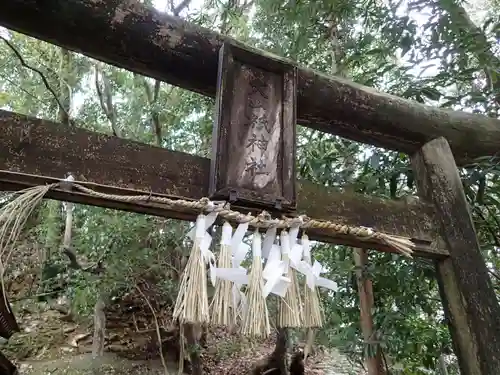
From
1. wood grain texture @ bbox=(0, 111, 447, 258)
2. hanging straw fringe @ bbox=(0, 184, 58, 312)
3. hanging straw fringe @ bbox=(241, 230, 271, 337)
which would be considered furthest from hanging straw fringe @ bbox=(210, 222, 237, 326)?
hanging straw fringe @ bbox=(0, 184, 58, 312)

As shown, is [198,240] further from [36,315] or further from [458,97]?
[36,315]

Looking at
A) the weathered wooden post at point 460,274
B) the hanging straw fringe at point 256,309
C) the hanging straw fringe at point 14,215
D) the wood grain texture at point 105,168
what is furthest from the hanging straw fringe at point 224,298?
the weathered wooden post at point 460,274

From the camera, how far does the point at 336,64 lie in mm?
3027

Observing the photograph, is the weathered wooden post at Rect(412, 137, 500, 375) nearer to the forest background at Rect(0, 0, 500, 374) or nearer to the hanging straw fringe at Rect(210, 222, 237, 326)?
the forest background at Rect(0, 0, 500, 374)

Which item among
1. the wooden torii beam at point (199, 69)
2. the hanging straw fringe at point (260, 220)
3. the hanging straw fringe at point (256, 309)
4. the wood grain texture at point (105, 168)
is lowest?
the hanging straw fringe at point (256, 309)

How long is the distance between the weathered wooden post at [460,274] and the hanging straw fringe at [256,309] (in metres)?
0.83

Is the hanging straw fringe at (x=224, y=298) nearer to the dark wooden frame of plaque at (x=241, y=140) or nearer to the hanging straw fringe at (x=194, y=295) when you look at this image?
the hanging straw fringe at (x=194, y=295)

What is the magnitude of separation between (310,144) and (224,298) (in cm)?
207

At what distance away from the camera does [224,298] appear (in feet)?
2.94

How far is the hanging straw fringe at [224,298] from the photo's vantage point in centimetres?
87

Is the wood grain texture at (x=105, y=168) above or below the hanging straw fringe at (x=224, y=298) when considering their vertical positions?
above

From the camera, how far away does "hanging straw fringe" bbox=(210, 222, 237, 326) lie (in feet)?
2.86

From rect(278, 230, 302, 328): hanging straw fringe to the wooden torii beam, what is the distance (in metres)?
0.61

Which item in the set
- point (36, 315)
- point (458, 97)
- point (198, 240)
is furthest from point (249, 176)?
point (36, 315)
